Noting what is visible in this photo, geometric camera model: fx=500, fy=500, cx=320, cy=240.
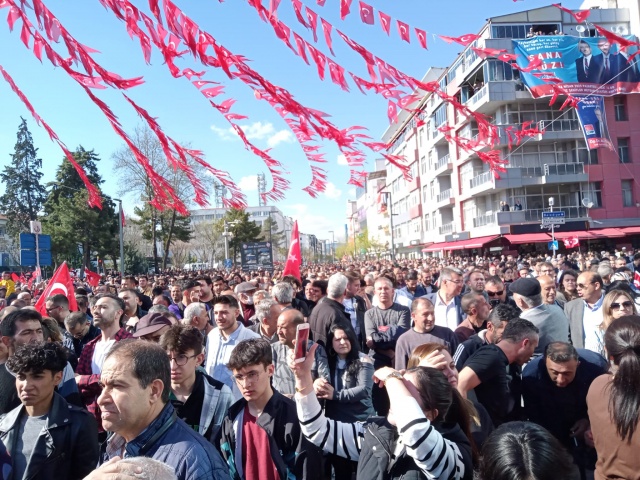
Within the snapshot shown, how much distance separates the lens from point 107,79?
3033 millimetres

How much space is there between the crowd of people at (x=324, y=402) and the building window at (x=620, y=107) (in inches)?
1508

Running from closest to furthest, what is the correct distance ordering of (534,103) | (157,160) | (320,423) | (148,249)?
(320,423), (157,160), (534,103), (148,249)

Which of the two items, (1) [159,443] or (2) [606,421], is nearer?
(1) [159,443]

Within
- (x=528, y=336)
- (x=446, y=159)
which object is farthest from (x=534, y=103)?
(x=528, y=336)

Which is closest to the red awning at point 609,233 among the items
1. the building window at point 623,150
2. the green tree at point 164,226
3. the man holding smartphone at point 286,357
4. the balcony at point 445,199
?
the building window at point 623,150

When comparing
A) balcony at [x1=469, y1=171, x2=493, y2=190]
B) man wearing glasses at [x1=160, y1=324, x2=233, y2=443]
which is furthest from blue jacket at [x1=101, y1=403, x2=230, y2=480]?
balcony at [x1=469, y1=171, x2=493, y2=190]

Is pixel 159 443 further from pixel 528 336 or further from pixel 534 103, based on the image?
pixel 534 103

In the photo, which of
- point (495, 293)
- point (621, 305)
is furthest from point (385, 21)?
point (495, 293)

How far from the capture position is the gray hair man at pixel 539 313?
476 cm

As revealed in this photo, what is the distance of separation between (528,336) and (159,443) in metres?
2.65

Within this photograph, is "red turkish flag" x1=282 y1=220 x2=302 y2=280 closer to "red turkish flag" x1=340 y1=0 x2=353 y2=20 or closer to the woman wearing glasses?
the woman wearing glasses

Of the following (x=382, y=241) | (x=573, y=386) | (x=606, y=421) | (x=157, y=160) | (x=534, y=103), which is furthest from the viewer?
(x=382, y=241)

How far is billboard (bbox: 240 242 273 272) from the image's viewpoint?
37.7 metres

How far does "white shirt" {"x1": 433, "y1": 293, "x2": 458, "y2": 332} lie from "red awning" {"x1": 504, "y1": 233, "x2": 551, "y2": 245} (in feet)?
98.9
